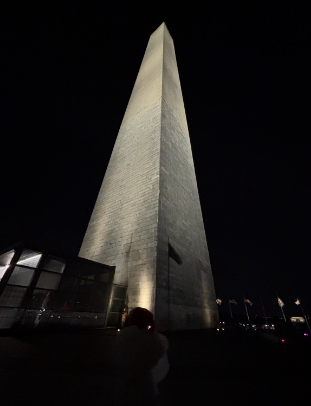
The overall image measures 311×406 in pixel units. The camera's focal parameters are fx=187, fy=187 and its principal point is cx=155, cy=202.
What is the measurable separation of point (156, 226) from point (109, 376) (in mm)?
5956

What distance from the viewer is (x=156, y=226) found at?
8562mm

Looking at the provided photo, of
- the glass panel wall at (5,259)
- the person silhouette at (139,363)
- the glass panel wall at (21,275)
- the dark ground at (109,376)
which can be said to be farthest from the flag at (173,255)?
the glass panel wall at (5,259)

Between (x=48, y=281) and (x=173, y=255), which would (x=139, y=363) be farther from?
(x=173, y=255)

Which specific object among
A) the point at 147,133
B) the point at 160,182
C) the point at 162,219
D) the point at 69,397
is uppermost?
the point at 147,133

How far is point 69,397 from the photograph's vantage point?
230 cm

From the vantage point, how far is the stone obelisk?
26.0 feet

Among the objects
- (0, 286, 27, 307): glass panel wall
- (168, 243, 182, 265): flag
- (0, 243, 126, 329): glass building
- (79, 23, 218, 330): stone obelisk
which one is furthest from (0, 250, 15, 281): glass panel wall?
(168, 243, 182, 265): flag

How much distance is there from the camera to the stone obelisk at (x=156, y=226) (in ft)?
26.0

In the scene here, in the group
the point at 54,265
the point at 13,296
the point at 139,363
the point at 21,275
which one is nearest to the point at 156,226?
the point at 54,265

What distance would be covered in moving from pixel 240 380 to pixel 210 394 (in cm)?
84

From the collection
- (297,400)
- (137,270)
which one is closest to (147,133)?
(137,270)

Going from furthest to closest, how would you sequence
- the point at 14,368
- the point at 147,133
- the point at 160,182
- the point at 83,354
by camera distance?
the point at 147,133 → the point at 160,182 → the point at 83,354 → the point at 14,368

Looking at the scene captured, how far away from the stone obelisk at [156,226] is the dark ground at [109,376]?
3433mm

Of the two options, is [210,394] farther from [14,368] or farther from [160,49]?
[160,49]
